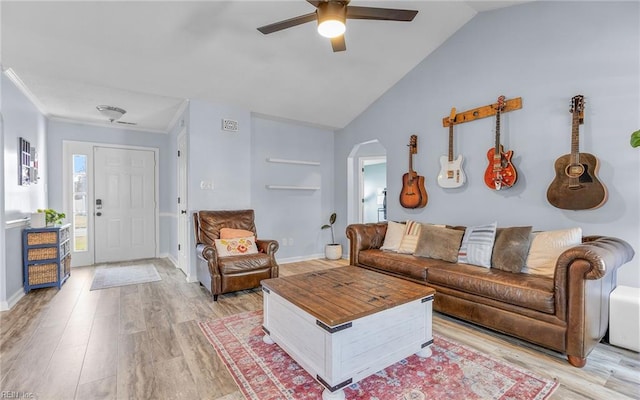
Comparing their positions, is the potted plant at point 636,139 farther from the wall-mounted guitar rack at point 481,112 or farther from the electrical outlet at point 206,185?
the electrical outlet at point 206,185

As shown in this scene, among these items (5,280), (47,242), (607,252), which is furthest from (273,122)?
(607,252)

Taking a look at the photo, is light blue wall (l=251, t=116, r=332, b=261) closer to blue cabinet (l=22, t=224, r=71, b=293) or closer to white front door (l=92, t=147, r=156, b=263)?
white front door (l=92, t=147, r=156, b=263)

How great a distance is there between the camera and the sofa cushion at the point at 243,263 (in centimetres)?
324

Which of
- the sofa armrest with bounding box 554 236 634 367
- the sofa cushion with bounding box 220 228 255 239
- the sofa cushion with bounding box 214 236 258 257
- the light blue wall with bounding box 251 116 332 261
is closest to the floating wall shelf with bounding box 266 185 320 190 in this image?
the light blue wall with bounding box 251 116 332 261

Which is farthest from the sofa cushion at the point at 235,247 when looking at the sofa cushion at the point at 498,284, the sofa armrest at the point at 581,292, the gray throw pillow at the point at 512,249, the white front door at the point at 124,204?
the sofa armrest at the point at 581,292

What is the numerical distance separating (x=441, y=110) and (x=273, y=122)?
2.58m

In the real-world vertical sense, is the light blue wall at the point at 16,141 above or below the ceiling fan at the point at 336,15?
below

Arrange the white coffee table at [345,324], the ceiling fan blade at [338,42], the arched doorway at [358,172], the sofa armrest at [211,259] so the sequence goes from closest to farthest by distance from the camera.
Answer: the white coffee table at [345,324], the ceiling fan blade at [338,42], the sofa armrest at [211,259], the arched doorway at [358,172]

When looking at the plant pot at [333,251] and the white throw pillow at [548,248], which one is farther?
the plant pot at [333,251]

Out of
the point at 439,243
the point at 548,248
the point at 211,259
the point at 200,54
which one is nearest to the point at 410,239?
the point at 439,243

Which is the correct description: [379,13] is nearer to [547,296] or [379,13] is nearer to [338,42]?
[338,42]

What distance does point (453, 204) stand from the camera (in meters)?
3.70

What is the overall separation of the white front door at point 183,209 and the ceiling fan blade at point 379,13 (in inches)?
115

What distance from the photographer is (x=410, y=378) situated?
72.8 inches
